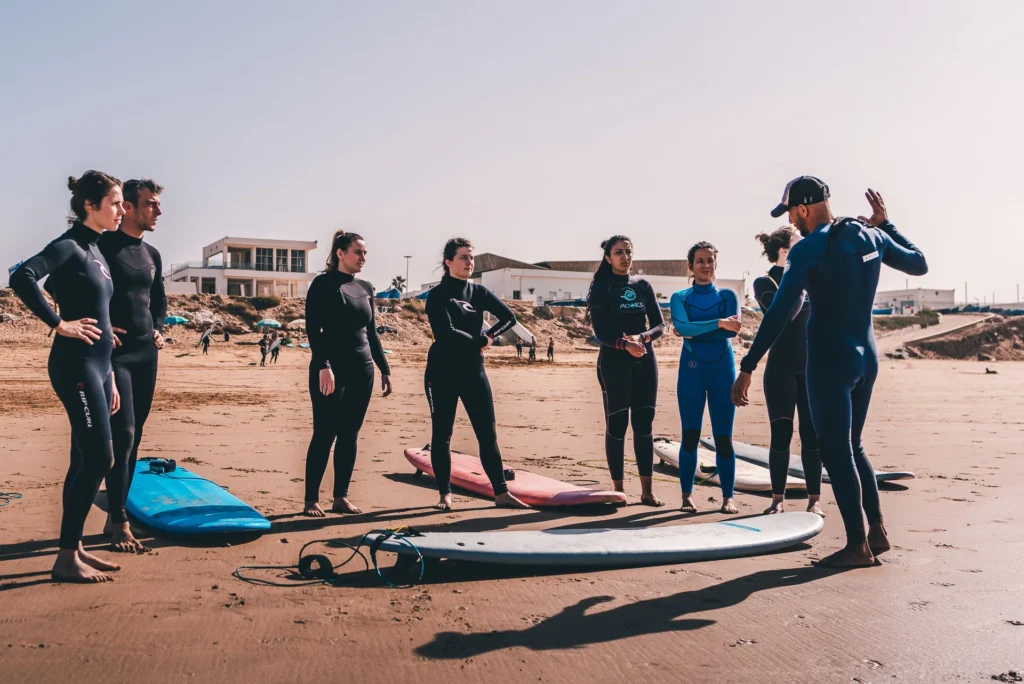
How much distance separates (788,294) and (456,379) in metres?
2.18

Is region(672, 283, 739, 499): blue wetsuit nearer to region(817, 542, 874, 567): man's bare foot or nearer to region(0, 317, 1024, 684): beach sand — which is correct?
region(0, 317, 1024, 684): beach sand

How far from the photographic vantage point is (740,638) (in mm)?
2766

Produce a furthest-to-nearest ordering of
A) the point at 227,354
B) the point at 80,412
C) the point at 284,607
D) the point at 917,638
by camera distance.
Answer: the point at 227,354, the point at 80,412, the point at 284,607, the point at 917,638

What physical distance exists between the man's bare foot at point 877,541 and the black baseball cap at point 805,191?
1.62 metres

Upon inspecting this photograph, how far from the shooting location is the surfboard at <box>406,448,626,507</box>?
4988 millimetres

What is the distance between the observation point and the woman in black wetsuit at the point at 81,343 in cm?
333

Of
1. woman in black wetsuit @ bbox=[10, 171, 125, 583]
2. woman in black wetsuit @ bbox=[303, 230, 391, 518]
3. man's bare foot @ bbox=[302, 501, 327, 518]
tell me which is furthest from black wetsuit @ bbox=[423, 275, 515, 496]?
woman in black wetsuit @ bbox=[10, 171, 125, 583]

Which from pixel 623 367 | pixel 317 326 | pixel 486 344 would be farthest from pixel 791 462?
pixel 317 326

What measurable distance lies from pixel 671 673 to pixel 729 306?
321 centimetres

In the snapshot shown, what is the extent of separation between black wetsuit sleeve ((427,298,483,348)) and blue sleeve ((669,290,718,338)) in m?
1.29

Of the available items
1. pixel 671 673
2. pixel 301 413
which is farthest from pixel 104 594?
pixel 301 413

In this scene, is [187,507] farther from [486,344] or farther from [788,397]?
[788,397]

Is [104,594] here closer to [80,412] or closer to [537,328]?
[80,412]

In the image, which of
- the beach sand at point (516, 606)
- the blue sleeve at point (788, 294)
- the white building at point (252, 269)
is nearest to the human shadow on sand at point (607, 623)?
the beach sand at point (516, 606)
